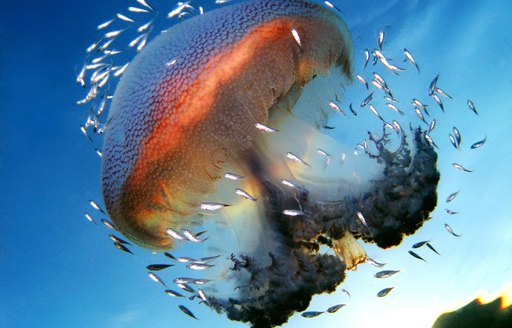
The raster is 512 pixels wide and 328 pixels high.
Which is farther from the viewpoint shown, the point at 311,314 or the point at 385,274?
the point at 385,274

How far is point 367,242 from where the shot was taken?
4.28 meters

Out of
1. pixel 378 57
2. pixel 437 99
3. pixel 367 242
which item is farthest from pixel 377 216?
pixel 437 99

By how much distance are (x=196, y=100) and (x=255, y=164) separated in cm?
139

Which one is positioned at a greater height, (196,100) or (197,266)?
(196,100)

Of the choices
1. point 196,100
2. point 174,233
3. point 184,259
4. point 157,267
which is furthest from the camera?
point 157,267

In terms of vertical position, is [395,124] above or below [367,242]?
above

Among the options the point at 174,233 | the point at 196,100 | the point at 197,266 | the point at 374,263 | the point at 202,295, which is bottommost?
the point at 374,263

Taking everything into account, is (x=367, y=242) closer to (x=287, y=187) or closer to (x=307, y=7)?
(x=287, y=187)

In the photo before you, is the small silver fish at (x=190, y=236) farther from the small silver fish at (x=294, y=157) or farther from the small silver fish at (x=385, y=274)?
the small silver fish at (x=385, y=274)

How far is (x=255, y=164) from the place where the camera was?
173 inches

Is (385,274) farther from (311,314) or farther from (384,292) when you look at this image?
(311,314)

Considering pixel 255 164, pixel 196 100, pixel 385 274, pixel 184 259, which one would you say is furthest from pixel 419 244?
pixel 196 100

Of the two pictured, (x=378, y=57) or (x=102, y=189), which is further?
(x=378, y=57)

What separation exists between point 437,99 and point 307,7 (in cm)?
439
